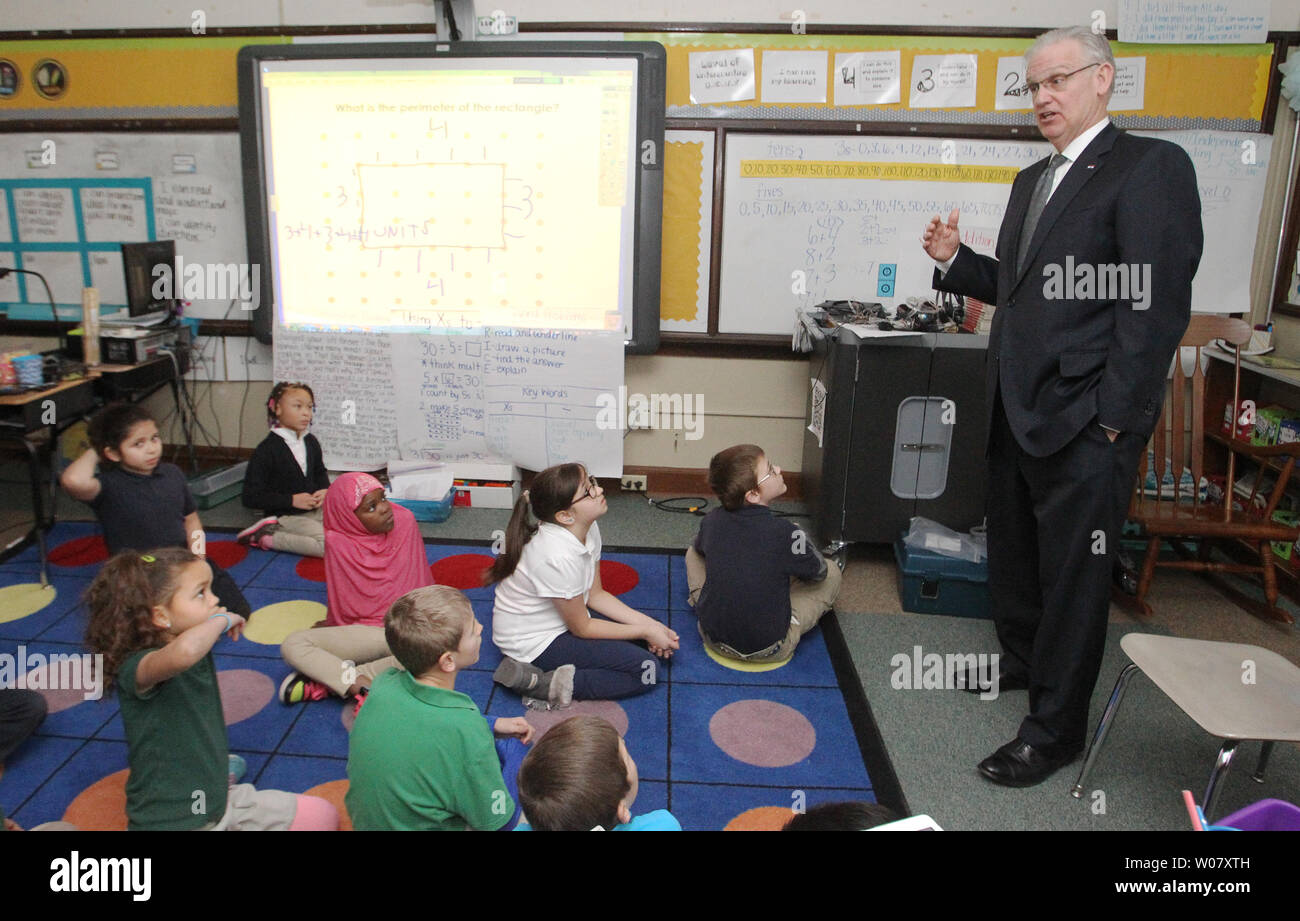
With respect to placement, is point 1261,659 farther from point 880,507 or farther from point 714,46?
point 714,46

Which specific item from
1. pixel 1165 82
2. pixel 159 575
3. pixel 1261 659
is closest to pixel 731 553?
pixel 1261 659

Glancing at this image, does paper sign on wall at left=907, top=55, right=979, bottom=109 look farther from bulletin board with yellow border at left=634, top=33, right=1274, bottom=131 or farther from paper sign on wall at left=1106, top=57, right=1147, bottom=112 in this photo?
paper sign on wall at left=1106, top=57, right=1147, bottom=112

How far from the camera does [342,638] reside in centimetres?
242

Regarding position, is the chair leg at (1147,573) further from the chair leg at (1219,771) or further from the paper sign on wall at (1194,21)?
the paper sign on wall at (1194,21)

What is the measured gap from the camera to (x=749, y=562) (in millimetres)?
2439

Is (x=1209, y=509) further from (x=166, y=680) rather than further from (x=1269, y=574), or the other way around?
(x=166, y=680)

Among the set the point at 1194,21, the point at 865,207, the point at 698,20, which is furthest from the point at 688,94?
the point at 1194,21

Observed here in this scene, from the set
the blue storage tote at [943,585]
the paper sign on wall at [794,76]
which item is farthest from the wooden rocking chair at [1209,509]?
the paper sign on wall at [794,76]

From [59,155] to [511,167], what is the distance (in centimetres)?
214

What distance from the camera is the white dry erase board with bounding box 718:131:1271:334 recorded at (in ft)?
11.4

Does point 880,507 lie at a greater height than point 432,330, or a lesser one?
lesser

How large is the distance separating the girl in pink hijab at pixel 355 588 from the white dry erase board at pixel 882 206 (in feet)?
6.21

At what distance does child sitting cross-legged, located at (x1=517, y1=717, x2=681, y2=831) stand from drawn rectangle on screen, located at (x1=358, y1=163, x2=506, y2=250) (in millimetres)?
2681

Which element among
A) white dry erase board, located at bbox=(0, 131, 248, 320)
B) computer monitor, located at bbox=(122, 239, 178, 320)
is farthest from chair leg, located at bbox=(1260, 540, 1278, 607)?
computer monitor, located at bbox=(122, 239, 178, 320)
